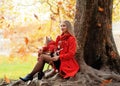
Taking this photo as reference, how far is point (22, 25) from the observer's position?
16828mm

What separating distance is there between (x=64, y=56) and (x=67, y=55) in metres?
0.07

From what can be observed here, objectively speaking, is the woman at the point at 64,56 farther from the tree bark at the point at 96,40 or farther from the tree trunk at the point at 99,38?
the tree trunk at the point at 99,38

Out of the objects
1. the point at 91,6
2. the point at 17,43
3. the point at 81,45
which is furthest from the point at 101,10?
the point at 17,43

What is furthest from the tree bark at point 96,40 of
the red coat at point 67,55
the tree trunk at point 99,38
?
the red coat at point 67,55

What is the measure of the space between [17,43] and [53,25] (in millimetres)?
3803

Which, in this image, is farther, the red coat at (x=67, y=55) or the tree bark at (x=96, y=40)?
the tree bark at (x=96, y=40)

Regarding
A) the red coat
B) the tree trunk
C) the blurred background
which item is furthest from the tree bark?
the blurred background

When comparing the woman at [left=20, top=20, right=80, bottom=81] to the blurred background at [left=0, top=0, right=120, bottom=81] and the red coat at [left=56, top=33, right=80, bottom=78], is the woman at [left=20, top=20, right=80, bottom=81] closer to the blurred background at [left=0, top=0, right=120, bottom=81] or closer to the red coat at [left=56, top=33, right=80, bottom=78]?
the red coat at [left=56, top=33, right=80, bottom=78]

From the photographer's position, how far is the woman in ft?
27.5

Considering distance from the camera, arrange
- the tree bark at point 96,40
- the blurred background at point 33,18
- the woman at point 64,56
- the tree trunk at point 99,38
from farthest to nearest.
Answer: the blurred background at point 33,18, the tree trunk at point 99,38, the tree bark at point 96,40, the woman at point 64,56

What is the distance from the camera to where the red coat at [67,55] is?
840 centimetres

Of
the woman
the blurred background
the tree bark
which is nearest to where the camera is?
the woman

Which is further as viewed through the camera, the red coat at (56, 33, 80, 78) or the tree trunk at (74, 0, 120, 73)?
the tree trunk at (74, 0, 120, 73)

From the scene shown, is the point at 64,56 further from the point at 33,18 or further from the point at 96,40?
the point at 33,18
